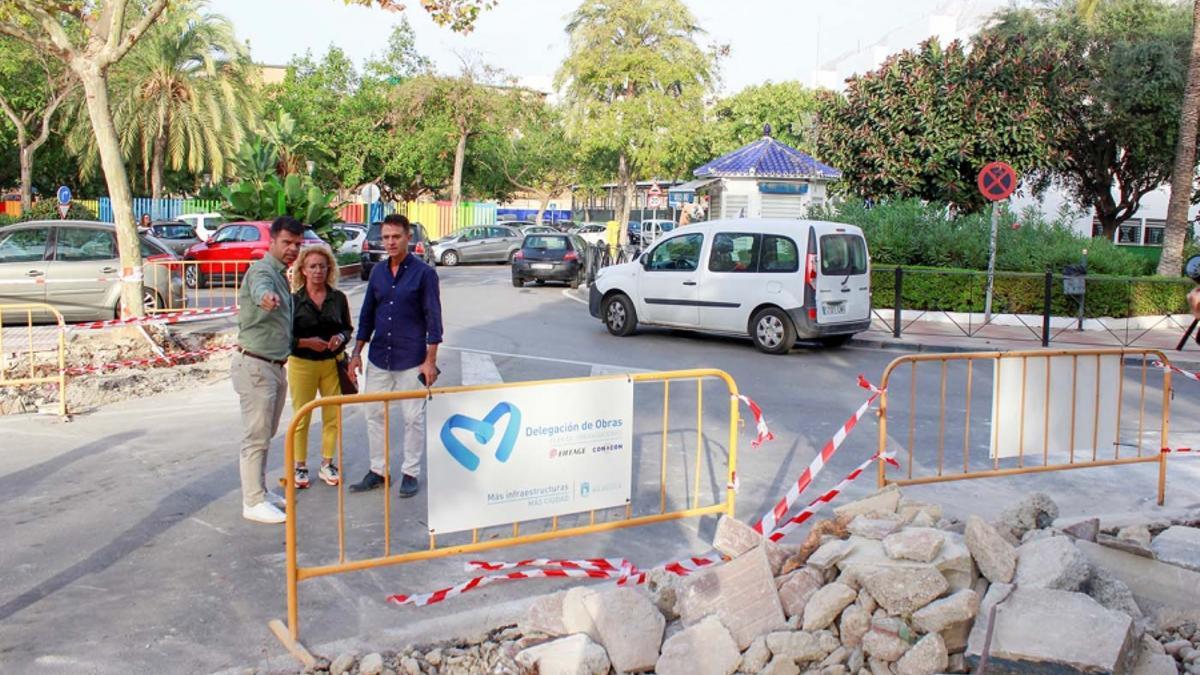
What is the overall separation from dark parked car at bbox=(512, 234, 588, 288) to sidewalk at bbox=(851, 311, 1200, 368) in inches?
364

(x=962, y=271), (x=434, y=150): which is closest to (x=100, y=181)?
(x=434, y=150)

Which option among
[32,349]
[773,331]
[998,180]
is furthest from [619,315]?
[32,349]

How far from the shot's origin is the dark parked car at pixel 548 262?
1016 inches

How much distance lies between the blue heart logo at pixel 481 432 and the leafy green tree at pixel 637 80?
30.8 m

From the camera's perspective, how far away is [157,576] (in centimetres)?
538

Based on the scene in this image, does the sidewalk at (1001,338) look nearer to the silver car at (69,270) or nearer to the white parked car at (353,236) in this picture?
the silver car at (69,270)

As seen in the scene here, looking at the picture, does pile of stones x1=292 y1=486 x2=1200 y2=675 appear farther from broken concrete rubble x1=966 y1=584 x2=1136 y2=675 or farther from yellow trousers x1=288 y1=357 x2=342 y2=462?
yellow trousers x1=288 y1=357 x2=342 y2=462

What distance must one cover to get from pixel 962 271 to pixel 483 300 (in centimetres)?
941

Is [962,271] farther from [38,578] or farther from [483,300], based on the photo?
[38,578]

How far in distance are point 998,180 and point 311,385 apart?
13.5m

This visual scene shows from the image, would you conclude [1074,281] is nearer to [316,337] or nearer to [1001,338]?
[1001,338]

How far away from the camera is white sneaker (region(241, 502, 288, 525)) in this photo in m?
6.20

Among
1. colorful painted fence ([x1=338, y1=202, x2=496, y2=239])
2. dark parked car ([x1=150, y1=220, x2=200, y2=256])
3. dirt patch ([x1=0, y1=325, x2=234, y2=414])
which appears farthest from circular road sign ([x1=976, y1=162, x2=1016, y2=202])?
colorful painted fence ([x1=338, y1=202, x2=496, y2=239])

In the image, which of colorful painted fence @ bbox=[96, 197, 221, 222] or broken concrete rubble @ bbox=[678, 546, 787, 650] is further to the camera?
colorful painted fence @ bbox=[96, 197, 221, 222]
